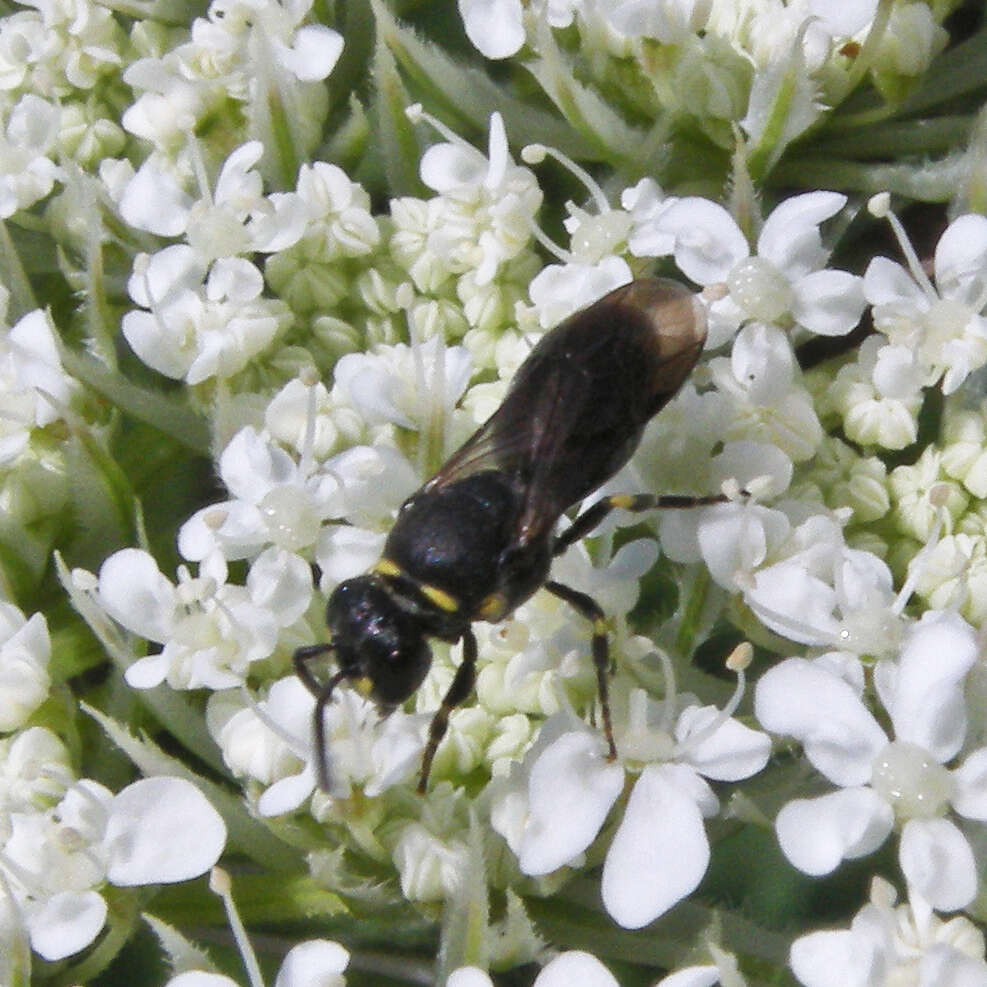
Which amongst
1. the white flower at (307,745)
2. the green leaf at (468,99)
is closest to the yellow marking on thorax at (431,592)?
the white flower at (307,745)

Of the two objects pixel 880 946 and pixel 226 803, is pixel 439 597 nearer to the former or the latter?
pixel 226 803

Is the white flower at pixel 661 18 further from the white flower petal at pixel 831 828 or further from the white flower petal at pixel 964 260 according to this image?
the white flower petal at pixel 831 828

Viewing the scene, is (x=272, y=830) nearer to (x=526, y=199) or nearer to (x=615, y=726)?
(x=615, y=726)

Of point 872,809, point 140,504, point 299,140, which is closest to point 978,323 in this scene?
point 872,809

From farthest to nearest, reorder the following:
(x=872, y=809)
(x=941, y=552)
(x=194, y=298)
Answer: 1. (x=194, y=298)
2. (x=941, y=552)
3. (x=872, y=809)

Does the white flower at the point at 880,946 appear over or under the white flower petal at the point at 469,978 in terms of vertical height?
under

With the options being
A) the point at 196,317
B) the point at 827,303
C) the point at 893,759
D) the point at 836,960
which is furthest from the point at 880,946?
the point at 196,317

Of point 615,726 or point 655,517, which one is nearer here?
point 615,726

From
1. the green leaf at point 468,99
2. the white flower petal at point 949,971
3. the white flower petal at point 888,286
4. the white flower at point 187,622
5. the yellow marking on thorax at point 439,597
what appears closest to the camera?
the white flower petal at point 949,971
